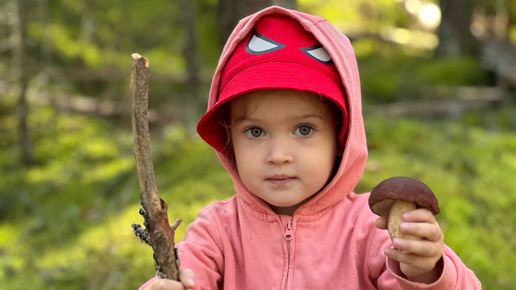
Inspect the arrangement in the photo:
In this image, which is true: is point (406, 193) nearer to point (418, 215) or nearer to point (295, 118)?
point (418, 215)

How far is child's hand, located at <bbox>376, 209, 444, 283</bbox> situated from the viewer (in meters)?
1.62

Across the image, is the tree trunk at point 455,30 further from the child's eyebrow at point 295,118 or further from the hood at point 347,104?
the child's eyebrow at point 295,118

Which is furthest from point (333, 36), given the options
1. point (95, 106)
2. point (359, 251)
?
point (95, 106)

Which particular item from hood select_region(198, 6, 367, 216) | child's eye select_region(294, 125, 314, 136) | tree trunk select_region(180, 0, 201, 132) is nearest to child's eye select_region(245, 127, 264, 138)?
child's eye select_region(294, 125, 314, 136)

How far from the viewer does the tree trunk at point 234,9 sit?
403 centimetres

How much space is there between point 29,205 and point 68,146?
1610 millimetres

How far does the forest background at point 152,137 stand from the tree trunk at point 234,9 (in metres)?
0.01

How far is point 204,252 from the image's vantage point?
84.0 inches

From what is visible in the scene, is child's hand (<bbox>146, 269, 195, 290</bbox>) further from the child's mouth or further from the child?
the child's mouth

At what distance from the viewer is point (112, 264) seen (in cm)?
376

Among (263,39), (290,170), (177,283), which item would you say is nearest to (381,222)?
(290,170)

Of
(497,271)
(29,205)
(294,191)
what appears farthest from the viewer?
(29,205)

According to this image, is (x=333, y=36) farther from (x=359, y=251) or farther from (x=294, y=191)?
(x=359, y=251)

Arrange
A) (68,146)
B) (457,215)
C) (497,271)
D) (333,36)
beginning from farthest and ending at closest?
(68,146), (457,215), (497,271), (333,36)
